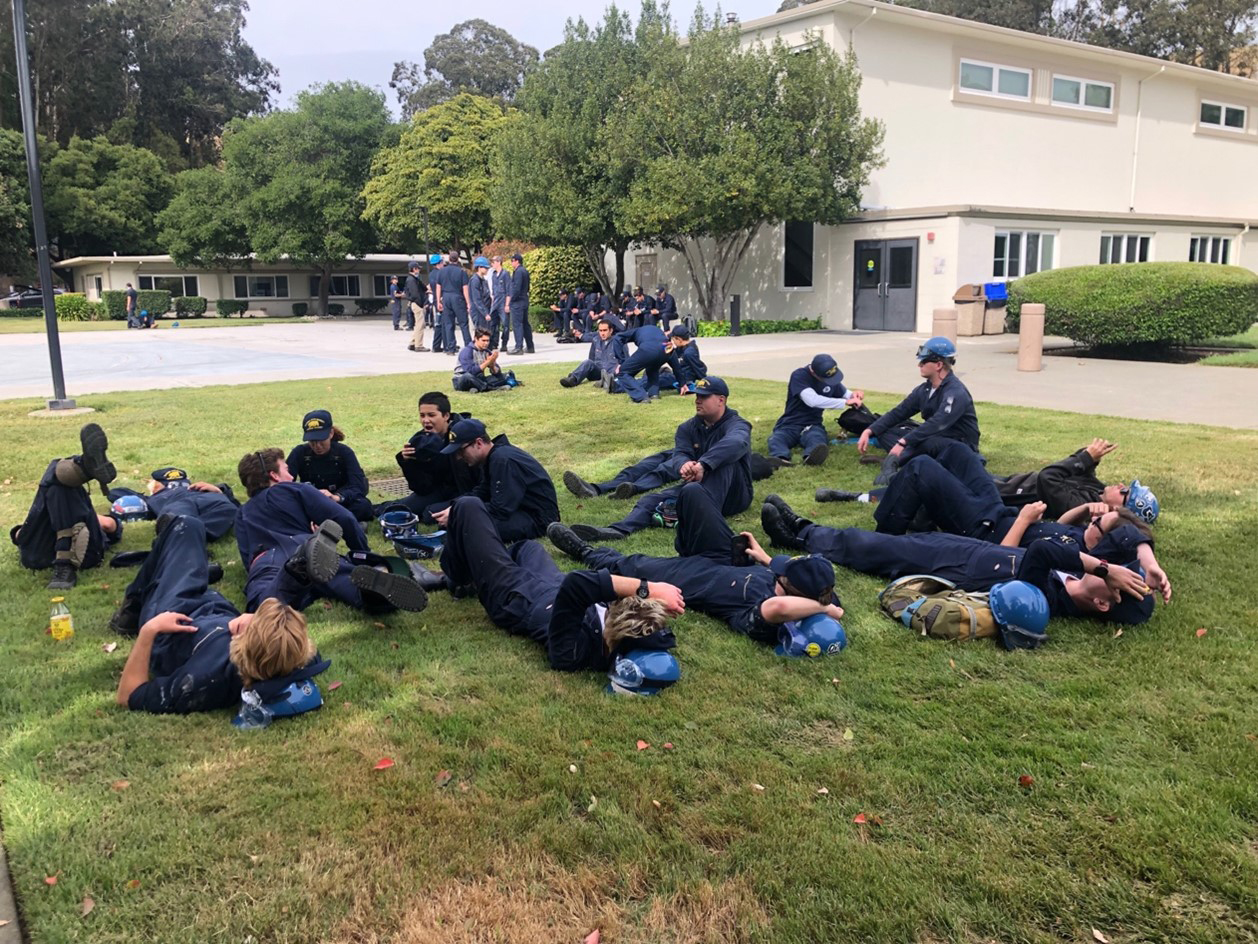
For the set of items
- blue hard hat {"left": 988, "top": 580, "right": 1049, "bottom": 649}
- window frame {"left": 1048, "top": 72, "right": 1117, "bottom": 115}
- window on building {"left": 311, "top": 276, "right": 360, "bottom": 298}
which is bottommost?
blue hard hat {"left": 988, "top": 580, "right": 1049, "bottom": 649}

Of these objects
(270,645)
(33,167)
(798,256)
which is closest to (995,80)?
(798,256)

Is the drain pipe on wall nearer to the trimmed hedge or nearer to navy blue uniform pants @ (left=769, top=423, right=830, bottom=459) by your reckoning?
navy blue uniform pants @ (left=769, top=423, right=830, bottom=459)

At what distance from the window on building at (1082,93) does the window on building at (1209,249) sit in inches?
201

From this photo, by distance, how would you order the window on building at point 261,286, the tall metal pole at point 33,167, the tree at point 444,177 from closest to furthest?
the tall metal pole at point 33,167 < the tree at point 444,177 < the window on building at point 261,286

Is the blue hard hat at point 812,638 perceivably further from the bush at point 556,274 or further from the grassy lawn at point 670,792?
the bush at point 556,274

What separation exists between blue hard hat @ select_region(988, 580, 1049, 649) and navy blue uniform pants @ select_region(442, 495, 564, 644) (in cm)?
223

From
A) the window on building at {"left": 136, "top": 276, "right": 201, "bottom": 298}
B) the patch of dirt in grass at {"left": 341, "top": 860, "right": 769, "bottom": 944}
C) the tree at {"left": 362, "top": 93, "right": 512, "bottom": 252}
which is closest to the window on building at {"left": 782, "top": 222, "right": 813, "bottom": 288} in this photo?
the tree at {"left": 362, "top": 93, "right": 512, "bottom": 252}

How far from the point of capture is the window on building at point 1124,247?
28.2 metres

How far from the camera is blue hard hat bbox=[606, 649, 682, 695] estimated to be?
14.2 ft

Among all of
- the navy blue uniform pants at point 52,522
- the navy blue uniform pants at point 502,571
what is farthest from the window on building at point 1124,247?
the navy blue uniform pants at point 52,522

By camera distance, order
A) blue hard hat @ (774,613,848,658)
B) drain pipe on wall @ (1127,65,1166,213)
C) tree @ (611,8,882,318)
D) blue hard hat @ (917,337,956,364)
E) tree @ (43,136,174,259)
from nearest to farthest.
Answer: blue hard hat @ (774,613,848,658), blue hard hat @ (917,337,956,364), tree @ (611,8,882,318), drain pipe on wall @ (1127,65,1166,213), tree @ (43,136,174,259)

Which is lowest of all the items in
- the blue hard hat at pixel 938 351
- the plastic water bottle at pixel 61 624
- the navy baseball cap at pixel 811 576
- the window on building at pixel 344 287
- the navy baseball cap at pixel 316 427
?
the plastic water bottle at pixel 61 624

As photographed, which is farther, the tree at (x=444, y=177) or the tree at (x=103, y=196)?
the tree at (x=103, y=196)

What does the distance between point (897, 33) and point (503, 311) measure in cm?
1486
